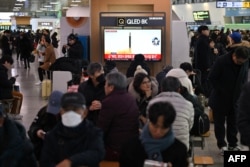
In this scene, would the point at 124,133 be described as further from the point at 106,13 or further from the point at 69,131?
the point at 106,13

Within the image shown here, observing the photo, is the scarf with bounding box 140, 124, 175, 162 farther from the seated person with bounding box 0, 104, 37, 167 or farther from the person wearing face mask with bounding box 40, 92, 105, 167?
the seated person with bounding box 0, 104, 37, 167

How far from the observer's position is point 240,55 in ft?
21.6

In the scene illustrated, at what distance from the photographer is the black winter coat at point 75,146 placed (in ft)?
11.6

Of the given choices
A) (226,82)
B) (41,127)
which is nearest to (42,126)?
(41,127)

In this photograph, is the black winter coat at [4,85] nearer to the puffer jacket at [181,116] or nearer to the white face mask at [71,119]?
the puffer jacket at [181,116]

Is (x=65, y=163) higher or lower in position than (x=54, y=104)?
lower

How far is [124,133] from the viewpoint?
477cm

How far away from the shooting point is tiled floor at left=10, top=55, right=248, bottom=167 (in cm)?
750

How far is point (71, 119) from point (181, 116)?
133 cm

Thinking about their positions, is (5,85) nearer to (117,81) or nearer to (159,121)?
(117,81)

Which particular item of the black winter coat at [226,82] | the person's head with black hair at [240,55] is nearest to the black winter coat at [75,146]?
the person's head with black hair at [240,55]

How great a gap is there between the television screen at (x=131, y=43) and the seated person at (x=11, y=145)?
859 cm

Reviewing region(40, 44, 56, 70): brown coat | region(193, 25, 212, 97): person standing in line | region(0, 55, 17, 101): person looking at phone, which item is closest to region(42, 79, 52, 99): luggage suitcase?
region(40, 44, 56, 70): brown coat

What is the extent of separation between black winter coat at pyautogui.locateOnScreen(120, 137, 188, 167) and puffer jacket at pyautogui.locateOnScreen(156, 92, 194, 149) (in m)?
1.14
